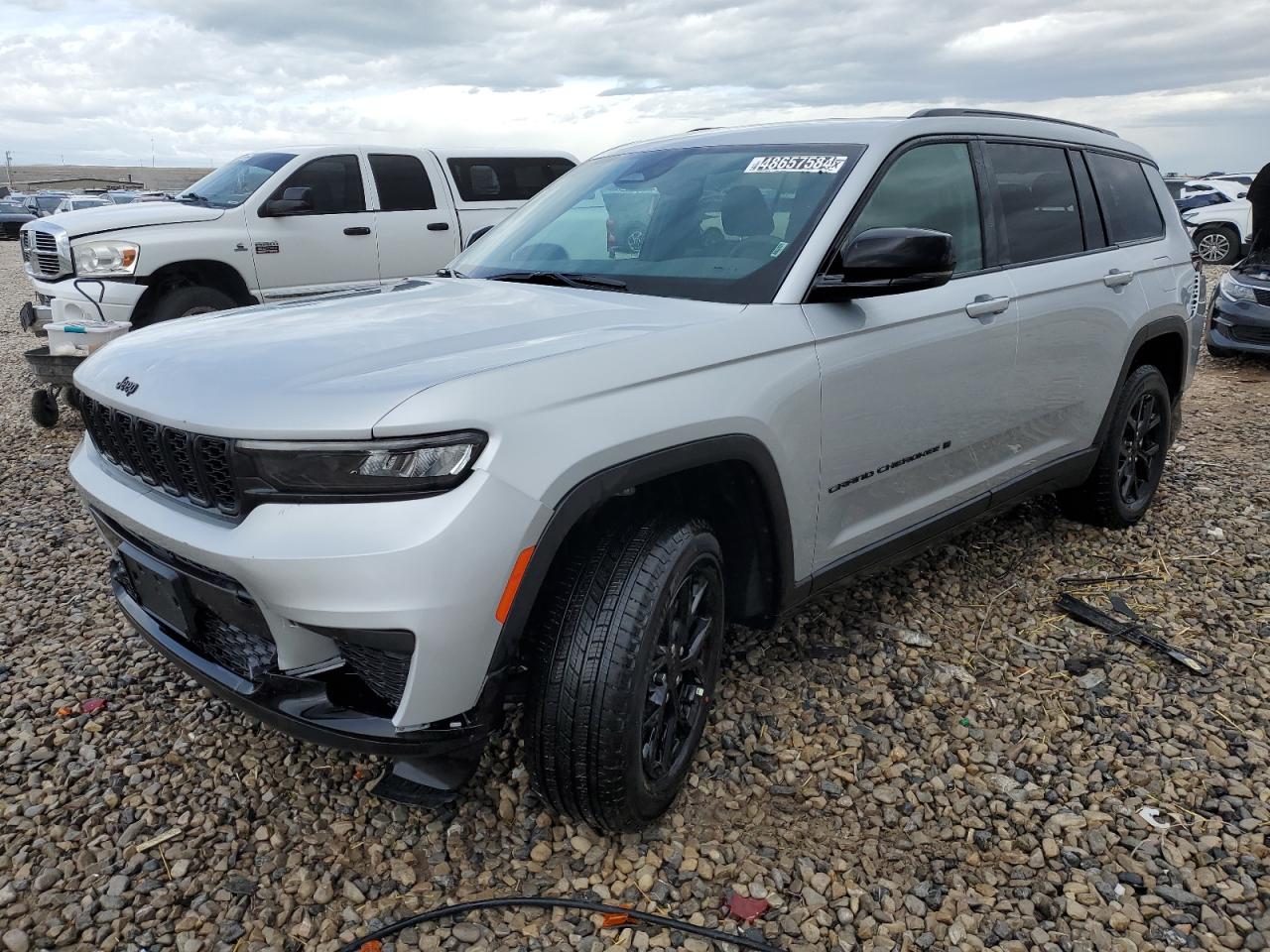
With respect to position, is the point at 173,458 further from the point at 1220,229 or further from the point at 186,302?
the point at 1220,229

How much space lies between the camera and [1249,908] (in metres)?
2.29

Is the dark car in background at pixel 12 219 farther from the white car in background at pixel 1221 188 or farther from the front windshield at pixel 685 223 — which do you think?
the front windshield at pixel 685 223

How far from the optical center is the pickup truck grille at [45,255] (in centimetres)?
690

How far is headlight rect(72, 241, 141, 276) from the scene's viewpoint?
6.83m

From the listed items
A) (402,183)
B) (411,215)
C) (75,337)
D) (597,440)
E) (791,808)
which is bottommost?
(791,808)

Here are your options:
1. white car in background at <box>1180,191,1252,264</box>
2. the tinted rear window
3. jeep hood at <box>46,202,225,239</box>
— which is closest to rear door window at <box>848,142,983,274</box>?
jeep hood at <box>46,202,225,239</box>

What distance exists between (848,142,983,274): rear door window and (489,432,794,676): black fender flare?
33.6 inches

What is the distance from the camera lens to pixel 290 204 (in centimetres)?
768

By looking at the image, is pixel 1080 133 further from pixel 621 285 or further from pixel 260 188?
pixel 260 188

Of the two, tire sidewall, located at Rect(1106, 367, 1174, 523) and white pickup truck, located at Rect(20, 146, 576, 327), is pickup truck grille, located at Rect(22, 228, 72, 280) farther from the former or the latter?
tire sidewall, located at Rect(1106, 367, 1174, 523)

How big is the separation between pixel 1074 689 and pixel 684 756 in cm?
151

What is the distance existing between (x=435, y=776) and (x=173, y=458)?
3.07 ft

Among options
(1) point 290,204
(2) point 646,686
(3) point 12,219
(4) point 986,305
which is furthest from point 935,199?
(3) point 12,219

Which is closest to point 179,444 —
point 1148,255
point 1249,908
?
point 1249,908
